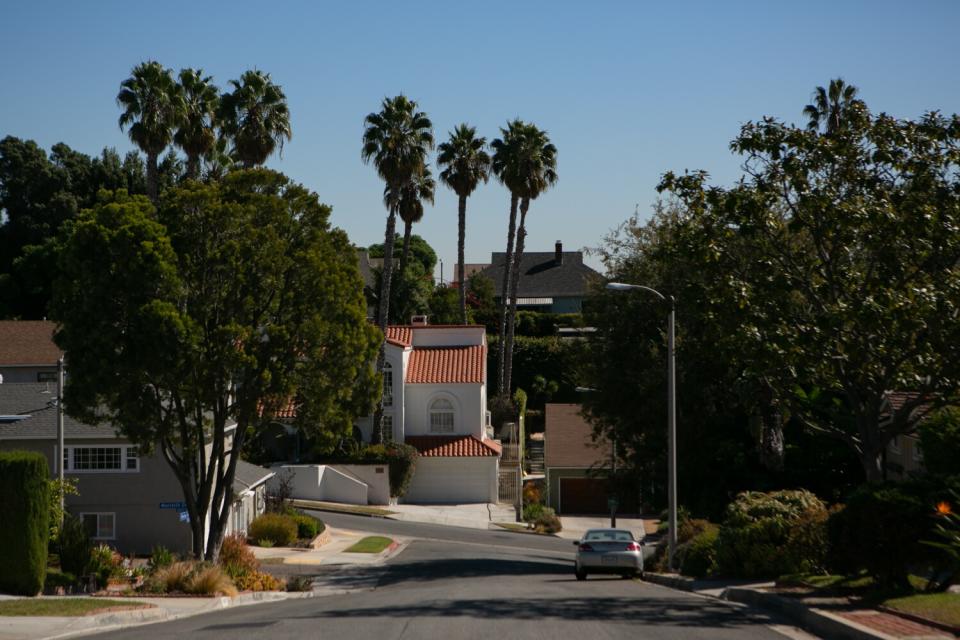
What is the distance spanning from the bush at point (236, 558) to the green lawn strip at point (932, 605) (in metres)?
17.1

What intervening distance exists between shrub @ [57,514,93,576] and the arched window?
113 feet

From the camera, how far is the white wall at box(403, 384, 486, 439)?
196 ft

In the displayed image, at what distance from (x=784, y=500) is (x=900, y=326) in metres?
7.01

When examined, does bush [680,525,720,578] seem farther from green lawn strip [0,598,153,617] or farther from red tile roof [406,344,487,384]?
red tile roof [406,344,487,384]

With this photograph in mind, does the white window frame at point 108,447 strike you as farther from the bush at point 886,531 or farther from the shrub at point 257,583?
the bush at point 886,531

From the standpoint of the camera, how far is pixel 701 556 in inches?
1043

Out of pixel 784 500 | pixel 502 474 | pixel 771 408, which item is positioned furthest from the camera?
pixel 502 474

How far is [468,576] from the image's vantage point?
30.5 meters

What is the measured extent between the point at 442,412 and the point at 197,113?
843 inches

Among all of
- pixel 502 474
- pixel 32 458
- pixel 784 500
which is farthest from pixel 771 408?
pixel 502 474

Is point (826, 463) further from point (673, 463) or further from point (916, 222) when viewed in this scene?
point (916, 222)

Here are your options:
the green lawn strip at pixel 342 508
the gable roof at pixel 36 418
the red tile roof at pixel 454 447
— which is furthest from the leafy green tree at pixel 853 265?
the red tile roof at pixel 454 447

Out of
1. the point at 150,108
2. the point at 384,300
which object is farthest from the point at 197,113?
the point at 384,300

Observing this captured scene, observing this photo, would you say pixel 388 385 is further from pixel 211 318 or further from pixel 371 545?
pixel 211 318
